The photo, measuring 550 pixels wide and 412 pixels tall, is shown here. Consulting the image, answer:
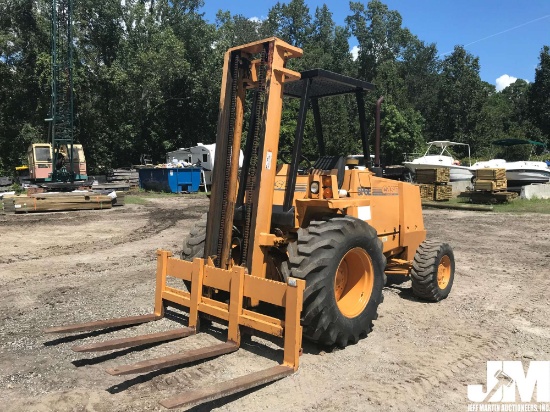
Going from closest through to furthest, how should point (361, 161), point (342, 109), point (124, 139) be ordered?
point (361, 161) < point (342, 109) < point (124, 139)

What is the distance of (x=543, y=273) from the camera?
332 inches

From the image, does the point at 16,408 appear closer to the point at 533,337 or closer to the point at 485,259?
the point at 533,337

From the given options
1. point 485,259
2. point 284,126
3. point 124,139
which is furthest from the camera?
point 124,139

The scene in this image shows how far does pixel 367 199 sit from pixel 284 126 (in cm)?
2055

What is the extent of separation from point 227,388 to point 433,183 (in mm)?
20499

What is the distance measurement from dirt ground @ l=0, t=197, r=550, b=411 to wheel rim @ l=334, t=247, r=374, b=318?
42 centimetres

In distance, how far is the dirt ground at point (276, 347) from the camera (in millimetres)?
3744

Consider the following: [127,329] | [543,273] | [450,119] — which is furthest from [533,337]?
[450,119]

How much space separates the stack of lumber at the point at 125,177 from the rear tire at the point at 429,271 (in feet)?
88.7

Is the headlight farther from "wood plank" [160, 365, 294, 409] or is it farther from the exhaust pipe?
"wood plank" [160, 365, 294, 409]

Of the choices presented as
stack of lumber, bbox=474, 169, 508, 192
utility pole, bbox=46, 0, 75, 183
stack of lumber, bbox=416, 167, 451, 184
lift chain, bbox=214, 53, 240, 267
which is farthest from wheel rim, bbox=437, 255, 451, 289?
utility pole, bbox=46, 0, 75, 183

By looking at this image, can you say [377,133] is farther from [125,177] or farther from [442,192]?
[125,177]

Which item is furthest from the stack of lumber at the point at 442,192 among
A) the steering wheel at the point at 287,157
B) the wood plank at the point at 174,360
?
the wood plank at the point at 174,360

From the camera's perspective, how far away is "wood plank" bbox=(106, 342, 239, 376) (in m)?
3.57
